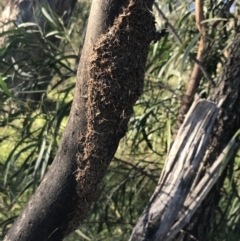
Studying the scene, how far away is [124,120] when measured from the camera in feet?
4.16

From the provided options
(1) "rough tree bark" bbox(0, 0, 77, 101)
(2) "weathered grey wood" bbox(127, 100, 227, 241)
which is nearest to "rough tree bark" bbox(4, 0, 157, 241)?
(2) "weathered grey wood" bbox(127, 100, 227, 241)

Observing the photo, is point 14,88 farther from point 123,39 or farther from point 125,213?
point 123,39

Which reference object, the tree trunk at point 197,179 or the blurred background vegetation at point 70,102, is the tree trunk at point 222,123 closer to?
the tree trunk at point 197,179

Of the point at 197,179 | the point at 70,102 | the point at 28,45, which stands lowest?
the point at 197,179

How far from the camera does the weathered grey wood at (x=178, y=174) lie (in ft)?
5.79

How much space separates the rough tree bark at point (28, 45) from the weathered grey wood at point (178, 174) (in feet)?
1.88

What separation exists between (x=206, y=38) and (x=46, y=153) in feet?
2.12

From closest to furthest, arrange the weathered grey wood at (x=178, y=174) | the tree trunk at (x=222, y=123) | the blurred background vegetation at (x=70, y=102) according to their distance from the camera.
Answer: the weathered grey wood at (x=178, y=174) → the tree trunk at (x=222, y=123) → the blurred background vegetation at (x=70, y=102)

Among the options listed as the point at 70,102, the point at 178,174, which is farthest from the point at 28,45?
the point at 178,174

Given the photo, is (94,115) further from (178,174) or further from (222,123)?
(222,123)

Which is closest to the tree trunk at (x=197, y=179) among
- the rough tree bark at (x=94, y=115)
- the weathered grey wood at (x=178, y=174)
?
the weathered grey wood at (x=178, y=174)

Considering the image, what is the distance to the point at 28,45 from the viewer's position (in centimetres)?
205

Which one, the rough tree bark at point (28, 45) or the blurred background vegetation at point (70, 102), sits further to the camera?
the rough tree bark at point (28, 45)

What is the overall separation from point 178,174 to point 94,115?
609mm
